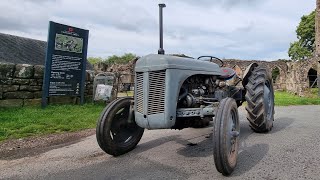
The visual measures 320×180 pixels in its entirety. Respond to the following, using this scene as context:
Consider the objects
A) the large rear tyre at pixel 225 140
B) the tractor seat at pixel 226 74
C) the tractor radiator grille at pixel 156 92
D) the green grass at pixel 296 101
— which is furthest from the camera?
the green grass at pixel 296 101

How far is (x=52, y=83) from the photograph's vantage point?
1098 cm

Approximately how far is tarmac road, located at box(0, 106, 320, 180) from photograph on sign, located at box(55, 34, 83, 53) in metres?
5.87

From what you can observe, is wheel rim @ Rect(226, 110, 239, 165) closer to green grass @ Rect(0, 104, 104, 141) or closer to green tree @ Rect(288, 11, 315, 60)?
green grass @ Rect(0, 104, 104, 141)

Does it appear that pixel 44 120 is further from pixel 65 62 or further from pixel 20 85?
pixel 65 62

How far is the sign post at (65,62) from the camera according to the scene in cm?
1091

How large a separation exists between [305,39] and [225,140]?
4893cm

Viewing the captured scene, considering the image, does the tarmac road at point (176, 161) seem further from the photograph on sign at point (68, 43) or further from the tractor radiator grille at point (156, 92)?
the photograph on sign at point (68, 43)

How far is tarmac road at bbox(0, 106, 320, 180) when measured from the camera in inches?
159

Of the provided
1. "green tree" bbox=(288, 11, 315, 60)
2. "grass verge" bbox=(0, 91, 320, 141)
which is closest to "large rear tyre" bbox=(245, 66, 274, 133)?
"grass verge" bbox=(0, 91, 320, 141)

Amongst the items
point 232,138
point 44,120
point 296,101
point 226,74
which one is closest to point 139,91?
point 232,138

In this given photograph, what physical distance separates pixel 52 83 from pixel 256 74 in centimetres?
724

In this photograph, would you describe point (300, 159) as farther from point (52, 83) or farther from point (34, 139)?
point (52, 83)

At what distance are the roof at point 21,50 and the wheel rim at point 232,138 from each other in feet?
67.6

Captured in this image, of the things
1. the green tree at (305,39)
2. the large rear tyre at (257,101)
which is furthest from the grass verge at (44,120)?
the green tree at (305,39)
